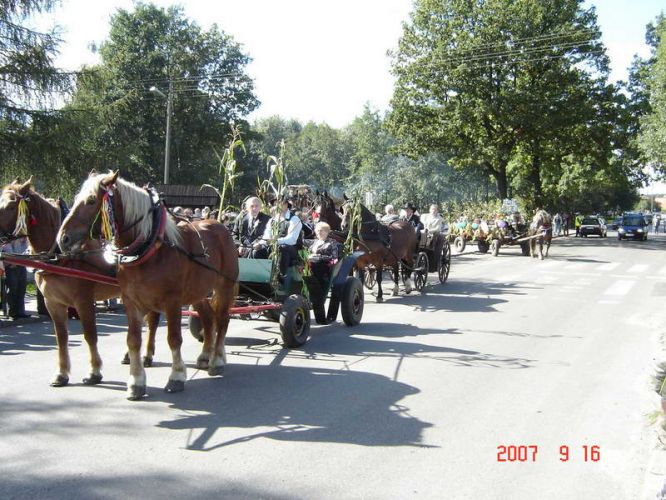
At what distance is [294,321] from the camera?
827 cm

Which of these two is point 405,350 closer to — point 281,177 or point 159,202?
point 281,177

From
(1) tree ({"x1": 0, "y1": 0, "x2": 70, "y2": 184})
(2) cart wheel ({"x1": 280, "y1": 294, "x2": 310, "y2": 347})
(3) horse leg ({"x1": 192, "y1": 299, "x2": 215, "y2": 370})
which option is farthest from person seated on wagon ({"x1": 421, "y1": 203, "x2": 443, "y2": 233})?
(1) tree ({"x1": 0, "y1": 0, "x2": 70, "y2": 184})

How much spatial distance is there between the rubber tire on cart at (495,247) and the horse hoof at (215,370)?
2207cm

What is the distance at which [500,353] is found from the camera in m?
8.51

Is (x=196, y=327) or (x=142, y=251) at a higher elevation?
(x=142, y=251)

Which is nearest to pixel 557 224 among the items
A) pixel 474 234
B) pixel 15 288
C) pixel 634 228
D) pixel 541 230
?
pixel 634 228

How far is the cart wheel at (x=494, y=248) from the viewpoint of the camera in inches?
1087

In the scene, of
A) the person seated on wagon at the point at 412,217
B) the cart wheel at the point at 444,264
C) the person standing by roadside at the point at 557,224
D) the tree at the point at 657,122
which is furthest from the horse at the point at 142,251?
the person standing by roadside at the point at 557,224

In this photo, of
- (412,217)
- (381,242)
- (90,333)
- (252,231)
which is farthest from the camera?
(412,217)

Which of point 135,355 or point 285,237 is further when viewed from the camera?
point 285,237

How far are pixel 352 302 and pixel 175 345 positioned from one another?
14.2 ft

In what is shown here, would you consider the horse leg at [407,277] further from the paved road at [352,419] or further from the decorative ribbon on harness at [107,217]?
the decorative ribbon on harness at [107,217]

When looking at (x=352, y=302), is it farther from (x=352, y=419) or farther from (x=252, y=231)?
(x=352, y=419)

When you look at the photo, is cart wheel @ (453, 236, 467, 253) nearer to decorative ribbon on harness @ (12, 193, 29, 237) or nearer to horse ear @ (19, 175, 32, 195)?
horse ear @ (19, 175, 32, 195)
